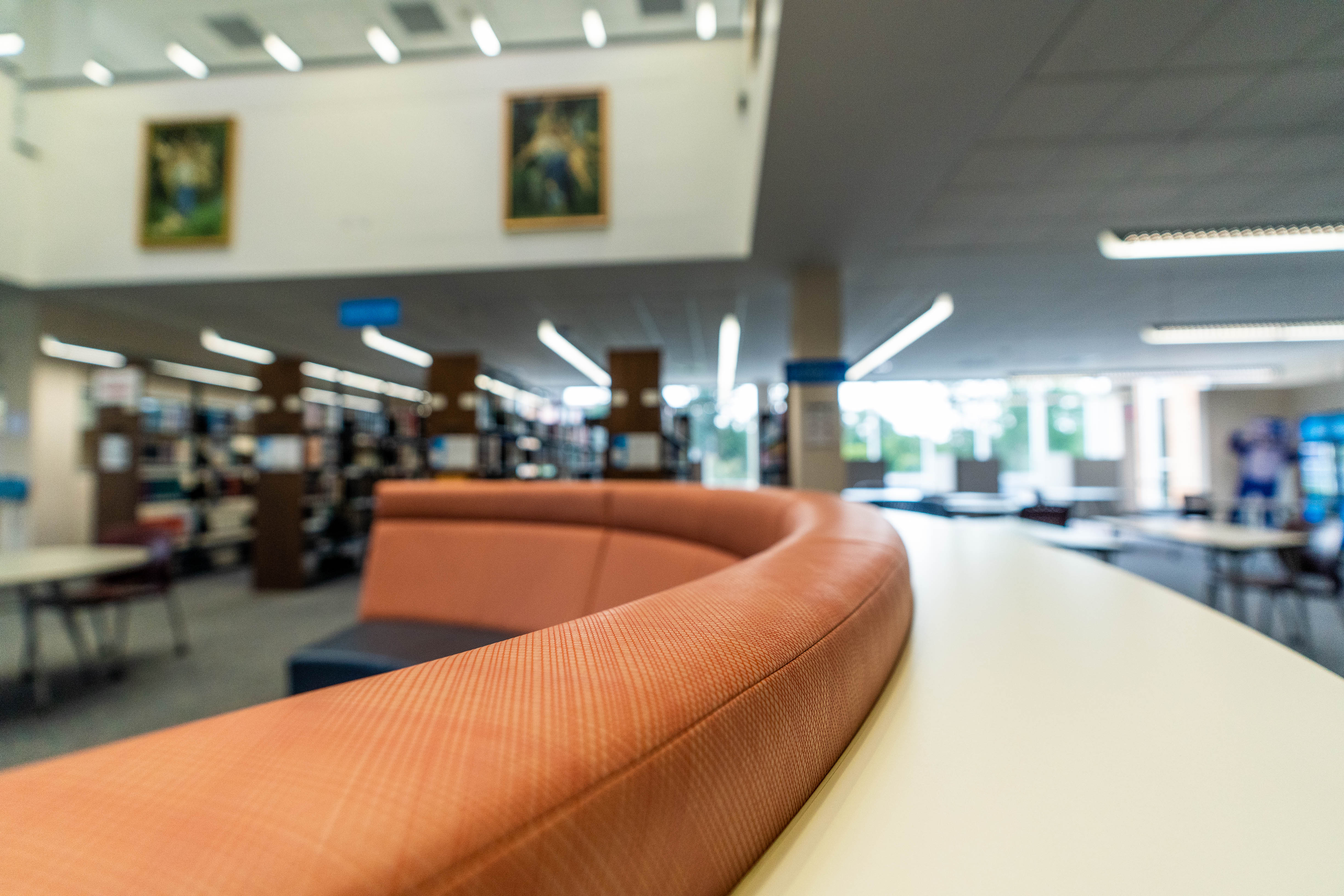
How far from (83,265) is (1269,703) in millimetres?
8255

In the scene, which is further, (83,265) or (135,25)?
(83,265)

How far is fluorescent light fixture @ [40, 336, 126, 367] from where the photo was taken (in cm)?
738

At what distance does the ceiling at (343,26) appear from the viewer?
4832 millimetres

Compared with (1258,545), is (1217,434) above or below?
above

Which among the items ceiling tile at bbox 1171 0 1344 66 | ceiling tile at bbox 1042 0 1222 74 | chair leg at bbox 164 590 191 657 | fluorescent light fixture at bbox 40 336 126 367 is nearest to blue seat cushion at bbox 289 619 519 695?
ceiling tile at bbox 1171 0 1344 66

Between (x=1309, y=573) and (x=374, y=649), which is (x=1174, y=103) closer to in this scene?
(x=1309, y=573)

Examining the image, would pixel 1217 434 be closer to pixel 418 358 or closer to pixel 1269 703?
pixel 1269 703

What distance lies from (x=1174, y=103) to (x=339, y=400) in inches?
367

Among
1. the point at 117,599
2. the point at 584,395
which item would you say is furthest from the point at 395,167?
the point at 584,395

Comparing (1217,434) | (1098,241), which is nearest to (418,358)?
(1098,241)

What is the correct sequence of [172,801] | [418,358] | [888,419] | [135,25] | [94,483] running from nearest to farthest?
[172,801] → [135,25] → [94,483] → [418,358] → [888,419]

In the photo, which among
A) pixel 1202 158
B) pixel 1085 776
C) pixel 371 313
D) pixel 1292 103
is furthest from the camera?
pixel 371 313

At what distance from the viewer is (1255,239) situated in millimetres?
968

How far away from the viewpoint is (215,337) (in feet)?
24.5
